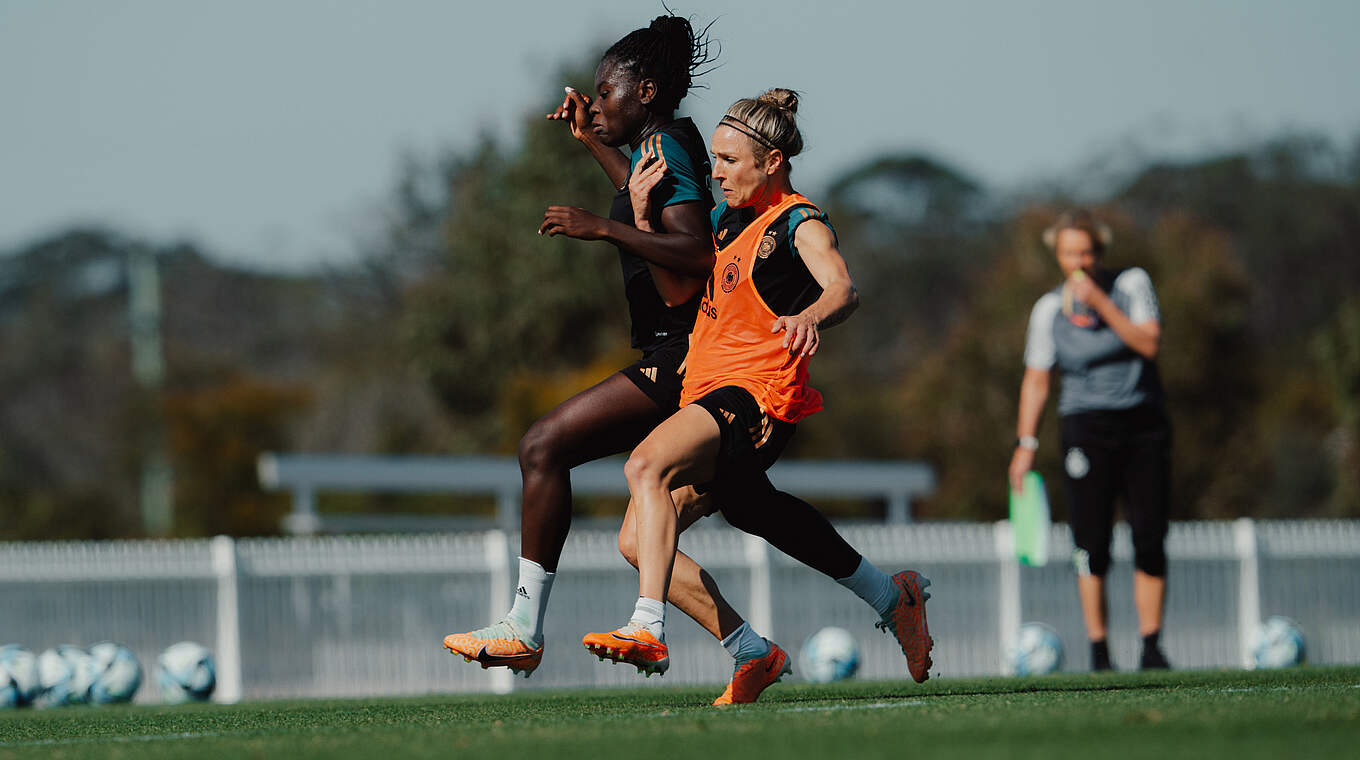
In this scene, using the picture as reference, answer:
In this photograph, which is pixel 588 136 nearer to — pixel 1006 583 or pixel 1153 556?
pixel 1153 556

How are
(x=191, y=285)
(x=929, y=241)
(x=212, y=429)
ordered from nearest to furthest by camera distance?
1. (x=212, y=429)
2. (x=191, y=285)
3. (x=929, y=241)

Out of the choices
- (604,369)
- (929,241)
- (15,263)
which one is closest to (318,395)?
(604,369)

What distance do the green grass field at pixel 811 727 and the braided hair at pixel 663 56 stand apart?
6.83 ft

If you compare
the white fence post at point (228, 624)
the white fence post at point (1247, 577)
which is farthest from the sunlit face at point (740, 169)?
the white fence post at point (1247, 577)

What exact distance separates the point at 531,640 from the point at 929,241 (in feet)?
224

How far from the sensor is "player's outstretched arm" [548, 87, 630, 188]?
590 cm

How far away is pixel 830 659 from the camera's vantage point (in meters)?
9.93

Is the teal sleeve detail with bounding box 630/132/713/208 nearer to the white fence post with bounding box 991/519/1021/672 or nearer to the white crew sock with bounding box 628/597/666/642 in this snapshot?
the white crew sock with bounding box 628/597/666/642

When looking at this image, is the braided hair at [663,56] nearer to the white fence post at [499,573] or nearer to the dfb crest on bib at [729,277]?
the dfb crest on bib at [729,277]

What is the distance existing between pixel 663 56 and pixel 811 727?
8.57 feet

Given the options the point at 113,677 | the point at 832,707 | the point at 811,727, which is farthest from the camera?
the point at 113,677

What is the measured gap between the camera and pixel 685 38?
5996mm

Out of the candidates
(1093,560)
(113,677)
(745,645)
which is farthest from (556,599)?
(745,645)

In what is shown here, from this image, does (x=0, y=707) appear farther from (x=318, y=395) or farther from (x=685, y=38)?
(x=318, y=395)
